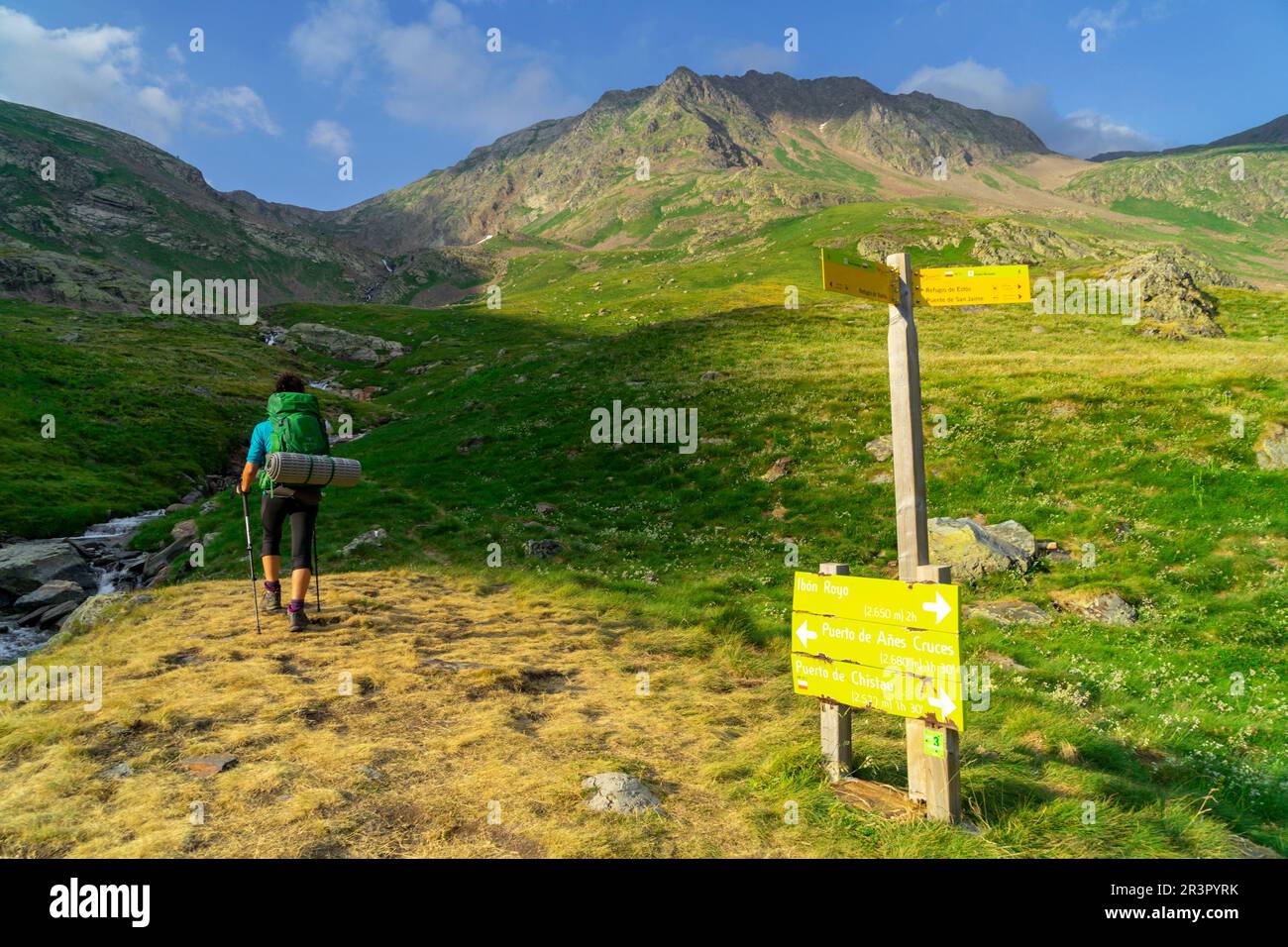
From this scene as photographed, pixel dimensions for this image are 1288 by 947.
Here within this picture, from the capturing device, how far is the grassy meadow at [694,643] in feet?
23.2

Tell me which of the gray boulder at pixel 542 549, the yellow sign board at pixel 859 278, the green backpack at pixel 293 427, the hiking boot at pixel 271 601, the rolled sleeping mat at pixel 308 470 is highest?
the yellow sign board at pixel 859 278

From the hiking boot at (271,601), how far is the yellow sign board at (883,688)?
37.6ft

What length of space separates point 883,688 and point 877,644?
0.50 meters

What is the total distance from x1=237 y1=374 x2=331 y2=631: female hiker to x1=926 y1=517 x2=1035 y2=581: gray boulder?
16.4 m

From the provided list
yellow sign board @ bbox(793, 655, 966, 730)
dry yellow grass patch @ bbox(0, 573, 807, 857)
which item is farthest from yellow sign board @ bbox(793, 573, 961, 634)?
dry yellow grass patch @ bbox(0, 573, 807, 857)

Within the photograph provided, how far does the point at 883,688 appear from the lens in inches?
297

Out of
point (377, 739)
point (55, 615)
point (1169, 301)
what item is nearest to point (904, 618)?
point (377, 739)

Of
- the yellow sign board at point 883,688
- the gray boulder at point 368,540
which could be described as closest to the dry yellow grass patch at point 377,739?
the yellow sign board at point 883,688

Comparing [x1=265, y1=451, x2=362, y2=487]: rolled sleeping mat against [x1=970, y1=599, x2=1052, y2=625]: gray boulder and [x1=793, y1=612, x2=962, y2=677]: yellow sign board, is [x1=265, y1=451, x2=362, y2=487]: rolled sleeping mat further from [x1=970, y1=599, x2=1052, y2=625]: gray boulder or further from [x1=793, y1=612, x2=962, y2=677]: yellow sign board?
[x1=970, y1=599, x2=1052, y2=625]: gray boulder

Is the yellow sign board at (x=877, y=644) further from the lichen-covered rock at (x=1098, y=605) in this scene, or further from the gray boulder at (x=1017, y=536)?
the gray boulder at (x=1017, y=536)

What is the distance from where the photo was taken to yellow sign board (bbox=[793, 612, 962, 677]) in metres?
7.05
